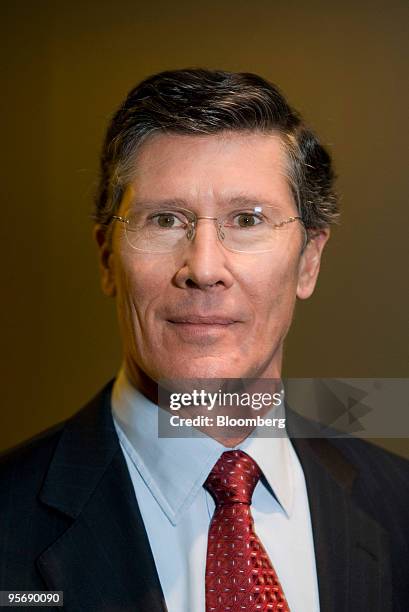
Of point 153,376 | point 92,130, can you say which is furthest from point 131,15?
point 153,376

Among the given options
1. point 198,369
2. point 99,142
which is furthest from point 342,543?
point 99,142

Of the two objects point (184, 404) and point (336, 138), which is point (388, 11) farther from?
point (184, 404)

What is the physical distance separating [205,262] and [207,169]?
0.13 m

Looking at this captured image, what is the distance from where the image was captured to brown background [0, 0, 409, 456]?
1.65 metres

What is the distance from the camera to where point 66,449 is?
124cm

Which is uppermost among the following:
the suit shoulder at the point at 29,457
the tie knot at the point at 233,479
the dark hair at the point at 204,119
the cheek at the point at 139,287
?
the dark hair at the point at 204,119

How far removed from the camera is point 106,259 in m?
1.38

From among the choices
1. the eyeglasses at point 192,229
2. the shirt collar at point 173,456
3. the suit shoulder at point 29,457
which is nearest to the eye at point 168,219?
the eyeglasses at point 192,229

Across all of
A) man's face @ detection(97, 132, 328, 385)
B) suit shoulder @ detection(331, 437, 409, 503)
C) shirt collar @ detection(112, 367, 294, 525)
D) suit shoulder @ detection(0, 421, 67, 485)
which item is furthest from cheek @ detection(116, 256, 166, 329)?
suit shoulder @ detection(331, 437, 409, 503)

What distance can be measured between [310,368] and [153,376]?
1.64 feet

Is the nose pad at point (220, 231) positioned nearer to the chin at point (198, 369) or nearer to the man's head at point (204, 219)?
the man's head at point (204, 219)

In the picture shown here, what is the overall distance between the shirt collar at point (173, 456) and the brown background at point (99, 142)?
1.24 feet

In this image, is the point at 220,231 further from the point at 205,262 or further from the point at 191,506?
the point at 191,506

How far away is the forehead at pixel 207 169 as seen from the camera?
1176 mm
